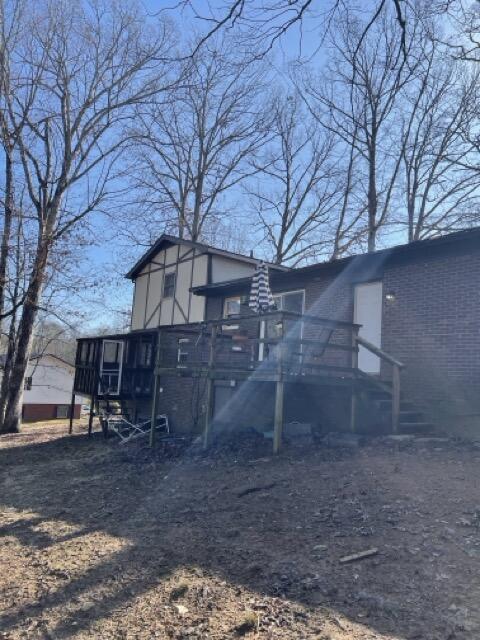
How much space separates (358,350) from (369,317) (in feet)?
4.24

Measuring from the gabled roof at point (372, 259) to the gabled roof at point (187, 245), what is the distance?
62.3 inches

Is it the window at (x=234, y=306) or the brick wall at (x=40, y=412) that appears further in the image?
the brick wall at (x=40, y=412)

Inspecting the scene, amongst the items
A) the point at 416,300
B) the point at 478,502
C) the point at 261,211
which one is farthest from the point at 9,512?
the point at 261,211

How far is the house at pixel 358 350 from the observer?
329 inches

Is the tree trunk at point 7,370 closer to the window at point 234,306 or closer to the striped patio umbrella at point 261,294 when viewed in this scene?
the window at point 234,306

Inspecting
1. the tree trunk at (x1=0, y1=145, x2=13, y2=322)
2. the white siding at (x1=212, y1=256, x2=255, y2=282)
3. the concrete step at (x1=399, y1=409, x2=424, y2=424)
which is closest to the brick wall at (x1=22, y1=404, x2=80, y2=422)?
the tree trunk at (x1=0, y1=145, x2=13, y2=322)

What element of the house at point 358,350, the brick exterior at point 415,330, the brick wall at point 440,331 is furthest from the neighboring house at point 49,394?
the brick wall at point 440,331

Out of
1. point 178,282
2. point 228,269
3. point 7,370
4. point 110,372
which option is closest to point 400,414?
point 228,269

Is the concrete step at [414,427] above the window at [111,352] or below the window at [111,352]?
below

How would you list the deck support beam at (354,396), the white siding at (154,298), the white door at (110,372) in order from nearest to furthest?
the deck support beam at (354,396) < the white door at (110,372) < the white siding at (154,298)

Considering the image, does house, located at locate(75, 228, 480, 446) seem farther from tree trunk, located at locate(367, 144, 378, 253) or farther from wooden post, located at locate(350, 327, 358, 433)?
tree trunk, located at locate(367, 144, 378, 253)

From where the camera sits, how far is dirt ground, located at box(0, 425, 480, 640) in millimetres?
3438

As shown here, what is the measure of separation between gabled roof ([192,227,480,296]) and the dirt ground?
3.30 m

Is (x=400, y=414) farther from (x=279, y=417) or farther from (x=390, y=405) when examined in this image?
(x=279, y=417)
